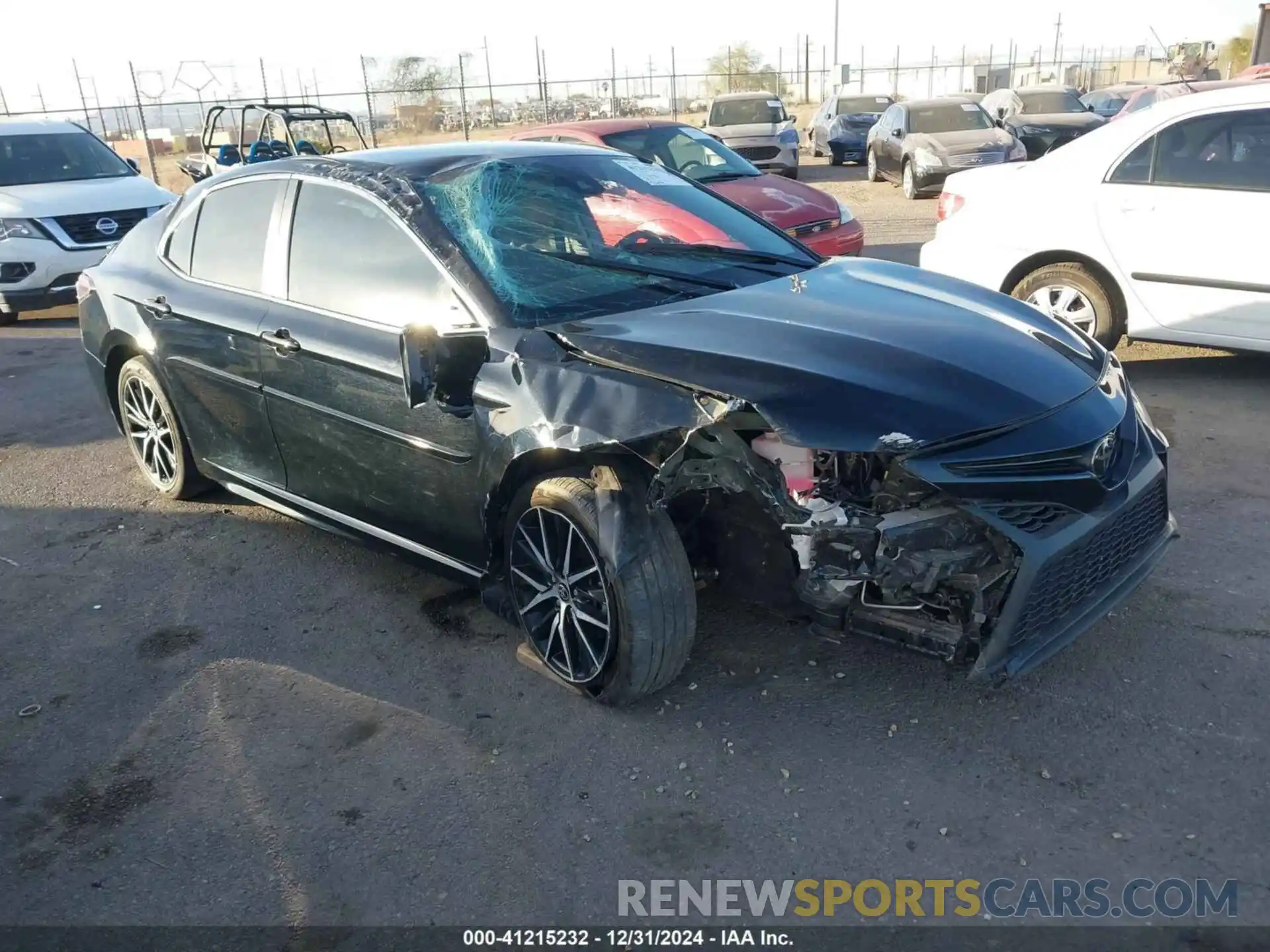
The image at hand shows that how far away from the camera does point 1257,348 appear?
223 inches

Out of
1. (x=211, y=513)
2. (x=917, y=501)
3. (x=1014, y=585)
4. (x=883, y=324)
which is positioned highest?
(x=883, y=324)

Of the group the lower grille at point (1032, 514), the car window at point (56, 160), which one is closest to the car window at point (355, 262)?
the lower grille at point (1032, 514)

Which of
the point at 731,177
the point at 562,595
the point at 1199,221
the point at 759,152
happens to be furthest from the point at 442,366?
the point at 759,152

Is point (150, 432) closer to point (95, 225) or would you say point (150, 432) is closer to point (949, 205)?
point (949, 205)

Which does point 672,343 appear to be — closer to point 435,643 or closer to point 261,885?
point 435,643

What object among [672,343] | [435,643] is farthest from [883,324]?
[435,643]

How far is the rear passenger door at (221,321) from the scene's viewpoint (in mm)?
4117

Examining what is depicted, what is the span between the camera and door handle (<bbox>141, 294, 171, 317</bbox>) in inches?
179

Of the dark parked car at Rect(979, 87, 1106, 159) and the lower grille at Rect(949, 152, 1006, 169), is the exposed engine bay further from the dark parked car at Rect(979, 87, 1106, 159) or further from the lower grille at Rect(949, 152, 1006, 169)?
the dark parked car at Rect(979, 87, 1106, 159)

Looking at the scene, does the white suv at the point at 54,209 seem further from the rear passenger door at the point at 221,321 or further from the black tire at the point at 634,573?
the black tire at the point at 634,573

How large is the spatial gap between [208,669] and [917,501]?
255cm

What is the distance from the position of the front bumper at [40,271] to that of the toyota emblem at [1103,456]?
8.85m

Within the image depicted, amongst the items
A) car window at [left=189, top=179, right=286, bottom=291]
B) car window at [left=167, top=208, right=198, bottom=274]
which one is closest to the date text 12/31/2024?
car window at [left=189, top=179, right=286, bottom=291]

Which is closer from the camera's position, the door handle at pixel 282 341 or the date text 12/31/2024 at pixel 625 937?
the date text 12/31/2024 at pixel 625 937
